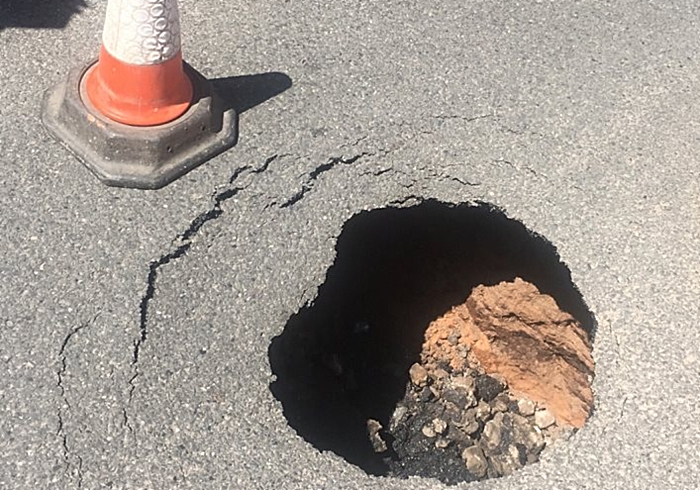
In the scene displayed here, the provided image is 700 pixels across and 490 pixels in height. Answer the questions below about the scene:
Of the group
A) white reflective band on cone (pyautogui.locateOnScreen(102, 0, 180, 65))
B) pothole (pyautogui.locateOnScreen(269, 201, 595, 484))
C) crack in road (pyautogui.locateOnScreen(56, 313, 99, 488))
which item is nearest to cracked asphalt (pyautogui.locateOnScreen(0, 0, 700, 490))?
crack in road (pyautogui.locateOnScreen(56, 313, 99, 488))

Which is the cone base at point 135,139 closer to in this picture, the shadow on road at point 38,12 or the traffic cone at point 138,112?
the traffic cone at point 138,112

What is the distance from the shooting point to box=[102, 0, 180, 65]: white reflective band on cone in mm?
3146

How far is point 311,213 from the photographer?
10.8 ft

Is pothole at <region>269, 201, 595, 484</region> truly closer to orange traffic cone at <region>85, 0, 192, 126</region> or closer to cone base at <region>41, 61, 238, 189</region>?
cone base at <region>41, 61, 238, 189</region>

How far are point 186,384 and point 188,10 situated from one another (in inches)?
75.6

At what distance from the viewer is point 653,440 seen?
9.27 ft

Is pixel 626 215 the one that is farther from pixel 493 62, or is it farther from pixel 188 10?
pixel 188 10

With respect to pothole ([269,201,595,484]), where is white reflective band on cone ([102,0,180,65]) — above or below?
above

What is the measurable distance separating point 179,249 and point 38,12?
5.02 ft

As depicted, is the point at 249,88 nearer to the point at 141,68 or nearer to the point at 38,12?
the point at 141,68

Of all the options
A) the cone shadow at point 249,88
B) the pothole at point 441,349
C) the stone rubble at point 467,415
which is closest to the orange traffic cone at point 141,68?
the cone shadow at point 249,88

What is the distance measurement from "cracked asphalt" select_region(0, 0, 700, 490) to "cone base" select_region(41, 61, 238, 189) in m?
0.06

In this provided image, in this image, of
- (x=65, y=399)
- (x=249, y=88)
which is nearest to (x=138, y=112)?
(x=249, y=88)

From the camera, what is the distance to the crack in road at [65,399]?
262cm
